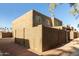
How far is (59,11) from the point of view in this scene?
520 centimetres

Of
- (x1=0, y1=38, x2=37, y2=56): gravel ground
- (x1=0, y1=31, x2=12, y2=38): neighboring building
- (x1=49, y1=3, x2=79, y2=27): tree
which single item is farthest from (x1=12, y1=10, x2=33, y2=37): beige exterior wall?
(x1=49, y1=3, x2=79, y2=27): tree

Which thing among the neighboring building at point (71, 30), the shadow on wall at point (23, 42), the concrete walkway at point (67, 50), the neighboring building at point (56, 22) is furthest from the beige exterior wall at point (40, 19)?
the concrete walkway at point (67, 50)

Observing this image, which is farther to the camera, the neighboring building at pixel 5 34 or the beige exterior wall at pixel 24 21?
the neighboring building at pixel 5 34

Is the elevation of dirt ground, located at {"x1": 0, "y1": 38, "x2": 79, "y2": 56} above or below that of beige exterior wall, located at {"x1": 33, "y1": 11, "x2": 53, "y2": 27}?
below

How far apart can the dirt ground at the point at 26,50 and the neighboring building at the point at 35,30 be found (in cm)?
17

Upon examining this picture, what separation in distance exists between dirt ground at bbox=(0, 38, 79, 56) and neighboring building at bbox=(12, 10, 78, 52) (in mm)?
168

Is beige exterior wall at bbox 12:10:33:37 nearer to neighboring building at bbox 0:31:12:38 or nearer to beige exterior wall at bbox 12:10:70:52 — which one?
beige exterior wall at bbox 12:10:70:52

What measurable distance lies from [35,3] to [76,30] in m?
1.36

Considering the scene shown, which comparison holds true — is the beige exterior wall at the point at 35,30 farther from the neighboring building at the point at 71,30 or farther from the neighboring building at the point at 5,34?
the neighboring building at the point at 71,30

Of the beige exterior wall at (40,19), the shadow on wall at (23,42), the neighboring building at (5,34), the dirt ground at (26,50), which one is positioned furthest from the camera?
the neighboring building at (5,34)

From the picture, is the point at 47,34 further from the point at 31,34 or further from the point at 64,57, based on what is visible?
the point at 64,57

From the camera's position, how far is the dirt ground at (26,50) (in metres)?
4.97

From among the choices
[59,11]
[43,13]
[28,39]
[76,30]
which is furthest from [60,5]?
[28,39]

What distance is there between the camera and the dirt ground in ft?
16.3
